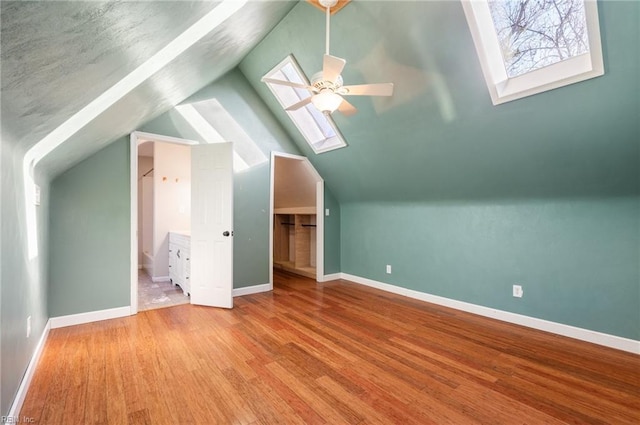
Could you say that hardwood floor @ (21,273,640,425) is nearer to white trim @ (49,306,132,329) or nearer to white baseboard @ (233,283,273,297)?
white trim @ (49,306,132,329)

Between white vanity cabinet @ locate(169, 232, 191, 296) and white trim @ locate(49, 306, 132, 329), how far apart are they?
863mm

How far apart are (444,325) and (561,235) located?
4.99ft

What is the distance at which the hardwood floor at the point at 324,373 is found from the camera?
1.77m

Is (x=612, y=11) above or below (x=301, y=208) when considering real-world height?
above

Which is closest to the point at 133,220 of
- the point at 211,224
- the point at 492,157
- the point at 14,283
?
the point at 211,224

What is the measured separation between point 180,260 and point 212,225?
118cm

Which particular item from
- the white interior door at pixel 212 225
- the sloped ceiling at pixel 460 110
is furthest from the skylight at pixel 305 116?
the white interior door at pixel 212 225

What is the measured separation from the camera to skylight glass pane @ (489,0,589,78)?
211cm

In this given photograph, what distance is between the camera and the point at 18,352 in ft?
6.08

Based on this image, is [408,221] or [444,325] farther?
[408,221]

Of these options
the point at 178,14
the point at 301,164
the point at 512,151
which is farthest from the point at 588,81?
the point at 301,164

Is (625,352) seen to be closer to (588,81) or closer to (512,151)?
(512,151)

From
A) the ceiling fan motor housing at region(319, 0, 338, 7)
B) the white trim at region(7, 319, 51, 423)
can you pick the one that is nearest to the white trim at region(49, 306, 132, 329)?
the white trim at region(7, 319, 51, 423)

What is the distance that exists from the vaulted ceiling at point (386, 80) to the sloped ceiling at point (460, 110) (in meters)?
Answer: 0.01
